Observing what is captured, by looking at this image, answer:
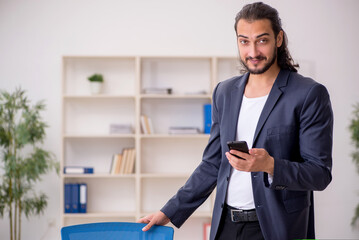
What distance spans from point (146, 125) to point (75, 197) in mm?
983

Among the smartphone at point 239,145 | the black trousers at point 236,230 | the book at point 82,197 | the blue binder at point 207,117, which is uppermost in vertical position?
the blue binder at point 207,117

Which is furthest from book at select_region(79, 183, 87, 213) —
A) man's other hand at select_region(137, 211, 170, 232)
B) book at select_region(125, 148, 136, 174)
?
man's other hand at select_region(137, 211, 170, 232)

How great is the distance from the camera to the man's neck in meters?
1.70

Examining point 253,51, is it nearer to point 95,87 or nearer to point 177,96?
point 177,96

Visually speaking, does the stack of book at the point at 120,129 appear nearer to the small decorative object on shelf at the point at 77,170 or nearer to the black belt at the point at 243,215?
the small decorative object on shelf at the point at 77,170

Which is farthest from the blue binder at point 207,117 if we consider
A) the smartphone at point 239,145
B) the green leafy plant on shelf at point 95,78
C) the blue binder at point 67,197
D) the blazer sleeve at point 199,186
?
the smartphone at point 239,145

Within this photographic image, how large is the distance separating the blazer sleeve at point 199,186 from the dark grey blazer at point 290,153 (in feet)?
0.08

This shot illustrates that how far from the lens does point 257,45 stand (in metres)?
1.61

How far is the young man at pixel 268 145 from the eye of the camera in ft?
4.91

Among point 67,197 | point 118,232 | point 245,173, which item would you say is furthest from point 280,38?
point 67,197

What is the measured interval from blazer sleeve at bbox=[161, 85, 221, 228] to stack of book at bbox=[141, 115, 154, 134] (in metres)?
2.62

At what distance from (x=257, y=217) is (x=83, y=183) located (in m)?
3.18

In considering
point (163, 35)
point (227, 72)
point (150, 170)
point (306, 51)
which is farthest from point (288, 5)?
point (150, 170)

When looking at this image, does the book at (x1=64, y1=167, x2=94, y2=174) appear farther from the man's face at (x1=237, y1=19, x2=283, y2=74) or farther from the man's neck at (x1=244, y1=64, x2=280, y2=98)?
the man's face at (x1=237, y1=19, x2=283, y2=74)
